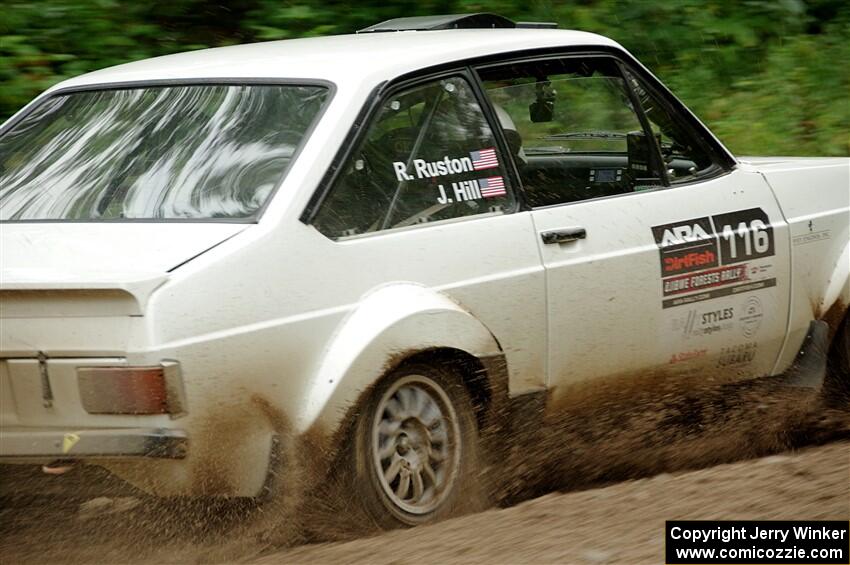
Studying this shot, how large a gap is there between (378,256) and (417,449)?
625mm

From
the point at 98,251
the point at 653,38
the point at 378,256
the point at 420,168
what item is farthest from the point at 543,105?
the point at 653,38

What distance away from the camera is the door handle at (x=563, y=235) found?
477 cm

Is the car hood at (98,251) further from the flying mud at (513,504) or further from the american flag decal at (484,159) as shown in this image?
the american flag decal at (484,159)

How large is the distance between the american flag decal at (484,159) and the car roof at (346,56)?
0.34 metres

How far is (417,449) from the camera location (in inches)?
172

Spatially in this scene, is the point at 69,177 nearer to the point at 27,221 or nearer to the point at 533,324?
the point at 27,221

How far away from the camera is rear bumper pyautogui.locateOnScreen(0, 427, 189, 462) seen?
3742 mm

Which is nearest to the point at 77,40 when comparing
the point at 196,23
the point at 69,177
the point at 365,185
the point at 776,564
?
the point at 196,23

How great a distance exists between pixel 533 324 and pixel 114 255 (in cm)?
148

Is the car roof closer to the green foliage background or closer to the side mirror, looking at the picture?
the side mirror

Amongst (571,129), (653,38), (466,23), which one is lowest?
(653,38)

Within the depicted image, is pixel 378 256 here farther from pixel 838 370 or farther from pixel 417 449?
pixel 838 370

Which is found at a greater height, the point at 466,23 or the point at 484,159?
the point at 466,23

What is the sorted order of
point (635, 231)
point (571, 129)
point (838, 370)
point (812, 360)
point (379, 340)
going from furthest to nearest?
point (838, 370) < point (812, 360) < point (571, 129) < point (635, 231) < point (379, 340)
